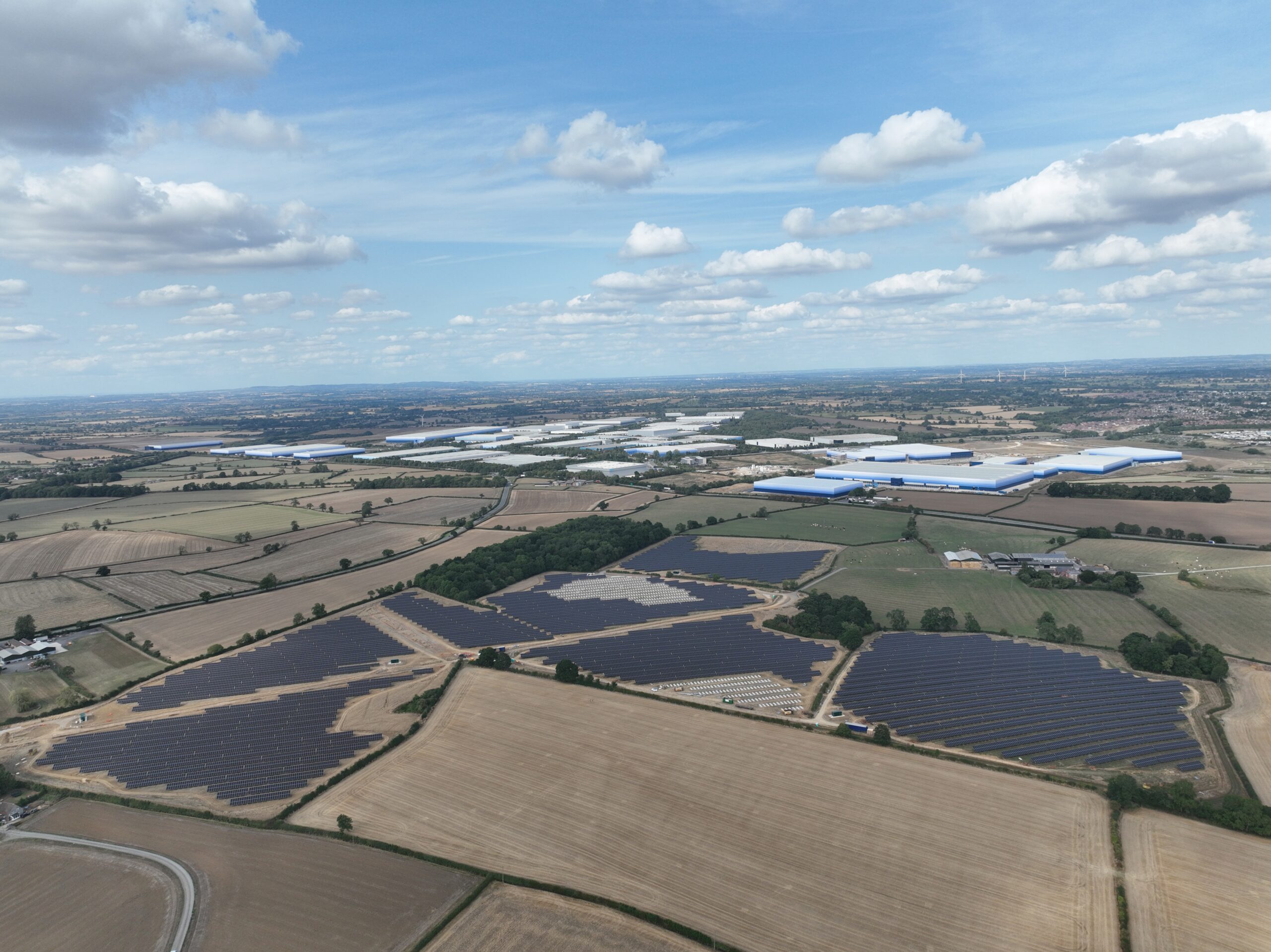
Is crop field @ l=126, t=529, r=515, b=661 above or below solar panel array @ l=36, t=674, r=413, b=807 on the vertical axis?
above

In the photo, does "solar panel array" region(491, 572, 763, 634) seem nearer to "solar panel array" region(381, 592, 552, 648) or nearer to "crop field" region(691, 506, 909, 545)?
"solar panel array" region(381, 592, 552, 648)

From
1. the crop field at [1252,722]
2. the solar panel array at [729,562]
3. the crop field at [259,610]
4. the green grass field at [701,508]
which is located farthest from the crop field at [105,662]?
the crop field at [1252,722]

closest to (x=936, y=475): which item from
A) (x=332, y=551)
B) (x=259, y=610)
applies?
(x=332, y=551)

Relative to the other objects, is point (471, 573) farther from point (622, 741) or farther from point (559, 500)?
point (559, 500)

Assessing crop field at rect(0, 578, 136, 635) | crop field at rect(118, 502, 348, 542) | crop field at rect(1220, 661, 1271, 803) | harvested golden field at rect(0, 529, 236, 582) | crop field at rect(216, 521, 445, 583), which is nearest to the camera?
crop field at rect(1220, 661, 1271, 803)

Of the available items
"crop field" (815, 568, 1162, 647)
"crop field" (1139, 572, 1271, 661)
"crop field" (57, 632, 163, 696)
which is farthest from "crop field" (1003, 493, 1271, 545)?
"crop field" (57, 632, 163, 696)

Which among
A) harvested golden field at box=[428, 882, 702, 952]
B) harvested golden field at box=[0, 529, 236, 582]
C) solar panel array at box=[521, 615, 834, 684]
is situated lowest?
harvested golden field at box=[428, 882, 702, 952]

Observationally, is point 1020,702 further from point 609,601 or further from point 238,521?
point 238,521
